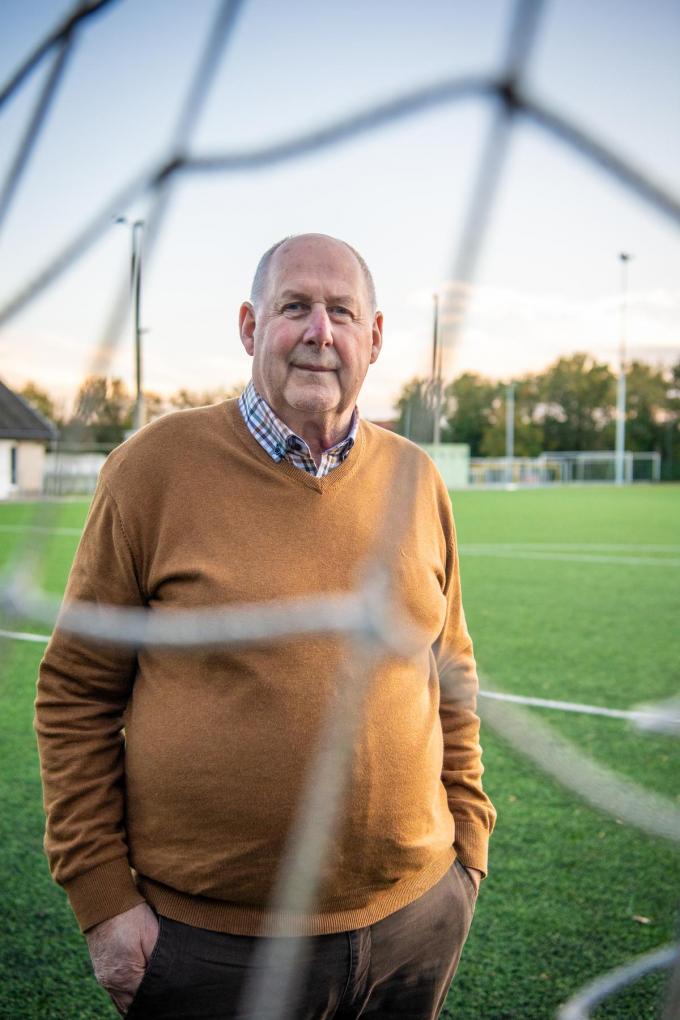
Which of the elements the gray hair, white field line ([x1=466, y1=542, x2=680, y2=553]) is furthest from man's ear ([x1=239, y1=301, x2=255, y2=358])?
white field line ([x1=466, y1=542, x2=680, y2=553])

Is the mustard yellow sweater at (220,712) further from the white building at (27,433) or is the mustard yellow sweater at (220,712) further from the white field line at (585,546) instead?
the white field line at (585,546)

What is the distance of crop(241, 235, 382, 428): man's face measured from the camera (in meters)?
1.47

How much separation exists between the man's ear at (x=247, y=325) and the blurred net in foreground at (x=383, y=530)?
1.16 feet

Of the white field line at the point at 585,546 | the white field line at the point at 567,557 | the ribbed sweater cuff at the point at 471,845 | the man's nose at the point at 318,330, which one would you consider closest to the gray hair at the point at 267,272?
the man's nose at the point at 318,330

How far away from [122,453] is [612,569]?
28.2 ft

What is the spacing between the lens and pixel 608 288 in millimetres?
885

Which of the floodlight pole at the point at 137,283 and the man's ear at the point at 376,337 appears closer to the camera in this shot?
the floodlight pole at the point at 137,283

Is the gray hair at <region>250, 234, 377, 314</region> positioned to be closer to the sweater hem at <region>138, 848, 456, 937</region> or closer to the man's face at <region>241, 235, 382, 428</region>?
the man's face at <region>241, 235, 382, 428</region>

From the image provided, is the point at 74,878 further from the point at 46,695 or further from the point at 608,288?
the point at 608,288

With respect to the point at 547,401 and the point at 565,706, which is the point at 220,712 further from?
the point at 565,706

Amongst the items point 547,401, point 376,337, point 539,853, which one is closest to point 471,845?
point 376,337

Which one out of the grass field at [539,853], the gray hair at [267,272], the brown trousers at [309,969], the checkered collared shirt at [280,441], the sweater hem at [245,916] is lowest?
the grass field at [539,853]

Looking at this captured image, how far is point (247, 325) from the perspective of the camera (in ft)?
5.28

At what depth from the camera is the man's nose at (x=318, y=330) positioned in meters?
1.46
